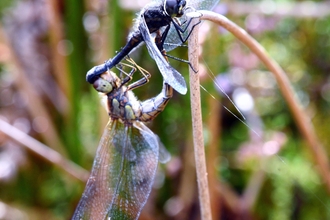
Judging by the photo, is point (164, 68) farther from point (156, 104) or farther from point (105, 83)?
point (105, 83)

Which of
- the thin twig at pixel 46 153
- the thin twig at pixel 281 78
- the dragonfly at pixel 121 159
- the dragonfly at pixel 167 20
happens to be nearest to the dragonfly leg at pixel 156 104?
the dragonfly at pixel 121 159

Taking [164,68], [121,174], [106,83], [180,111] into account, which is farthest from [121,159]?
[180,111]

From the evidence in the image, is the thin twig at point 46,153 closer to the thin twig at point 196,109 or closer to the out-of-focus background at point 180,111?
the out-of-focus background at point 180,111

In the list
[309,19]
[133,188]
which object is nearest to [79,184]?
[133,188]

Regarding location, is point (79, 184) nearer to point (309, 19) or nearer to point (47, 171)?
point (47, 171)

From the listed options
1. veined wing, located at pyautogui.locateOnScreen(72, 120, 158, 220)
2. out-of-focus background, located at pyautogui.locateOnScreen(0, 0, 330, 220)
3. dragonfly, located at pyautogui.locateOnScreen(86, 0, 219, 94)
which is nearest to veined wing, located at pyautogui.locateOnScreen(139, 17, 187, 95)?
dragonfly, located at pyautogui.locateOnScreen(86, 0, 219, 94)

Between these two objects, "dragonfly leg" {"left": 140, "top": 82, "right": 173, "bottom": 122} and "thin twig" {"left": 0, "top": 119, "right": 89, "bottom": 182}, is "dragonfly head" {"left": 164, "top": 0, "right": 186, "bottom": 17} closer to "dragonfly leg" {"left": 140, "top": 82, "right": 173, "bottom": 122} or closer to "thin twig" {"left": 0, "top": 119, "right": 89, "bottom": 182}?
"dragonfly leg" {"left": 140, "top": 82, "right": 173, "bottom": 122}

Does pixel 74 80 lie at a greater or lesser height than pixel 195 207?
greater
